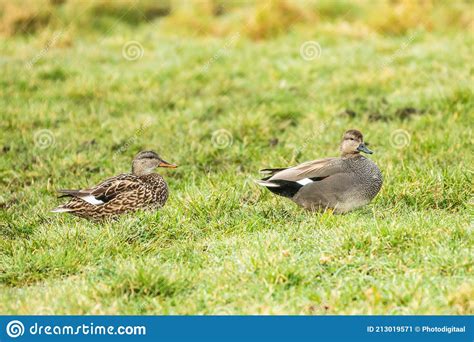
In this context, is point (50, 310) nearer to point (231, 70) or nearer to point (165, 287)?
point (165, 287)

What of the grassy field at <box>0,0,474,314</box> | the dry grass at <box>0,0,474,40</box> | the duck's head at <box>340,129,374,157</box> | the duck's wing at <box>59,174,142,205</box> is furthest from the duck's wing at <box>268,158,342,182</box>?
the dry grass at <box>0,0,474,40</box>

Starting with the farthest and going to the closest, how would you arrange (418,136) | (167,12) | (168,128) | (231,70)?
(167,12) < (231,70) < (168,128) < (418,136)

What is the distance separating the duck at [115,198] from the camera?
623 cm

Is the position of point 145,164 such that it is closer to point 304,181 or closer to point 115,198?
point 115,198

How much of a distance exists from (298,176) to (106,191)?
61.9 inches

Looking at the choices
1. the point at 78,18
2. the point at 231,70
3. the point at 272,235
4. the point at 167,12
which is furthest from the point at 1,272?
the point at 167,12

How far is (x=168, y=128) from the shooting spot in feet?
29.7

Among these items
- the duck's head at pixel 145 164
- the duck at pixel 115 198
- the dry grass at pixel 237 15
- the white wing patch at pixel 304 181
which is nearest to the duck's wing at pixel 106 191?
the duck at pixel 115 198

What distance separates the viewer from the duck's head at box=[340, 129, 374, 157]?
6324 millimetres

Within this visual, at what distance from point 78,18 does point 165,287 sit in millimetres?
11973

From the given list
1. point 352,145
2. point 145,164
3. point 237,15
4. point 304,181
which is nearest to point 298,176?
point 304,181

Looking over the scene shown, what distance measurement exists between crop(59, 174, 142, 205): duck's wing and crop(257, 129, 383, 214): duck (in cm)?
111

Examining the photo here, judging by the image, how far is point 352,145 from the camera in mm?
6332

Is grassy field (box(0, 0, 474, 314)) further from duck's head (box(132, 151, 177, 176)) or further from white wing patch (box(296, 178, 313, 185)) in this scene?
duck's head (box(132, 151, 177, 176))
